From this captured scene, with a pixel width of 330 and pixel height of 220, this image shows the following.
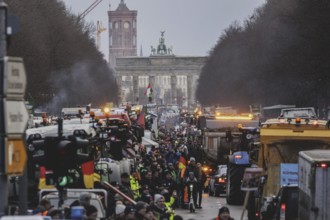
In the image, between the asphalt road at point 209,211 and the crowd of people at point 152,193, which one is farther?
the asphalt road at point 209,211

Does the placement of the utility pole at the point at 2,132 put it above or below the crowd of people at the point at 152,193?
above

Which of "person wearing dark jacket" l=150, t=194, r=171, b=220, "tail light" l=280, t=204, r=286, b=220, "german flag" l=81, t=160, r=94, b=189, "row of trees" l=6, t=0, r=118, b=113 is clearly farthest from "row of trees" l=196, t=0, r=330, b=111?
"person wearing dark jacket" l=150, t=194, r=171, b=220

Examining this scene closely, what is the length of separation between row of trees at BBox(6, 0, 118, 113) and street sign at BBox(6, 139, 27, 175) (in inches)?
1474

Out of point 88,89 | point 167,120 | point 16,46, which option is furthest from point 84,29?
point 16,46

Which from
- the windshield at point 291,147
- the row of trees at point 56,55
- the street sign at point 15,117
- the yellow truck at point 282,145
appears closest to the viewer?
the street sign at point 15,117

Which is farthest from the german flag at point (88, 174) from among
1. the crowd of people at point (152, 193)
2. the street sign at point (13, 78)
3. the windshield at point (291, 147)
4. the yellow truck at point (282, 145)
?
the street sign at point (13, 78)

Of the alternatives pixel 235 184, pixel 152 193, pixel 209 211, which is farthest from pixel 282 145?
pixel 235 184

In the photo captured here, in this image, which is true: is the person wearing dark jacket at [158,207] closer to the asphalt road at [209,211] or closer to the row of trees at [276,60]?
the asphalt road at [209,211]

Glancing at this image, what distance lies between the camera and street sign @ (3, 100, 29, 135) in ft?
41.0

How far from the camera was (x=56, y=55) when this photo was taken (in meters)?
87.1

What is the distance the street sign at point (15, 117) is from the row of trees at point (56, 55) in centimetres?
3741

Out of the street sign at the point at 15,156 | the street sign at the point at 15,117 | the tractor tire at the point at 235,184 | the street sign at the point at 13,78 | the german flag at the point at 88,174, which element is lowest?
the tractor tire at the point at 235,184

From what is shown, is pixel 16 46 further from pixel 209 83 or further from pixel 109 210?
pixel 209 83

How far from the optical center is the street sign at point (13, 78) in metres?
12.5
